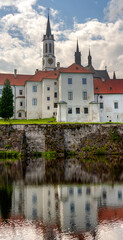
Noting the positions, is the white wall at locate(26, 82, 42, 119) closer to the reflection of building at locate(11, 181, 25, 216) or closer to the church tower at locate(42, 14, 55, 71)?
the church tower at locate(42, 14, 55, 71)

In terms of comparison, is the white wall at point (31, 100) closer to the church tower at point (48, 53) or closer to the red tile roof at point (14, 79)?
the red tile roof at point (14, 79)

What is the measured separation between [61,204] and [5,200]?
3.23m

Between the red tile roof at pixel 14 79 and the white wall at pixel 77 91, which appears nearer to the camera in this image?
the white wall at pixel 77 91

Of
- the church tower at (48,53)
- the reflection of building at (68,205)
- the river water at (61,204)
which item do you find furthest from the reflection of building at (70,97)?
the reflection of building at (68,205)

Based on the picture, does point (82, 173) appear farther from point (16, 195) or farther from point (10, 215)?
point (10, 215)

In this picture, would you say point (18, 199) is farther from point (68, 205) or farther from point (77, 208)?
point (77, 208)

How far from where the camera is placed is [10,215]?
12.7 m

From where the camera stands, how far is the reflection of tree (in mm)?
12961

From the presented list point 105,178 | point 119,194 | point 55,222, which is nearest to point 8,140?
point 105,178

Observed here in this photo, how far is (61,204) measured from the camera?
48.8 feet

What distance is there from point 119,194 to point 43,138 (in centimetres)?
2433

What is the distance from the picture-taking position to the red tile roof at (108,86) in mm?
53406

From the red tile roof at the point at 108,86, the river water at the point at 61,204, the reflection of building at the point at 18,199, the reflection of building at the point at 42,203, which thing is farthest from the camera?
the red tile roof at the point at 108,86

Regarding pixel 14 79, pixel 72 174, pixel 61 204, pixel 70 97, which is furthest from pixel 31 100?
pixel 61 204
